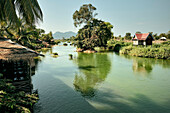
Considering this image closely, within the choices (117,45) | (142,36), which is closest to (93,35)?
(117,45)

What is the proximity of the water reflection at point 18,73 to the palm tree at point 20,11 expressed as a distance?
250 cm

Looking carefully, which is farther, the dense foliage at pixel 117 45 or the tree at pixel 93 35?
the dense foliage at pixel 117 45

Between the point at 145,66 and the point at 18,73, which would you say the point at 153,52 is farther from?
the point at 18,73

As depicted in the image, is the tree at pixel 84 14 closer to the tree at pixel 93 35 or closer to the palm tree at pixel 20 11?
the tree at pixel 93 35

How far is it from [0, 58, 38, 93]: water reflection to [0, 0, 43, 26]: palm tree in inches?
98.5

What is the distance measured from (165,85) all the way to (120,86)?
13.8 feet

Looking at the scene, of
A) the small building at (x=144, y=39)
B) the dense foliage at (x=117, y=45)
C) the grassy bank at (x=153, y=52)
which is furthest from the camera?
the dense foliage at (x=117, y=45)

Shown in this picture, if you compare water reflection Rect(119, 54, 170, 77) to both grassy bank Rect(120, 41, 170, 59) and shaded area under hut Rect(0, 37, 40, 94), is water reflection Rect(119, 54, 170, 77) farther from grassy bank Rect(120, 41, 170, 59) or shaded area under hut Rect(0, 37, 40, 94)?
shaded area under hut Rect(0, 37, 40, 94)

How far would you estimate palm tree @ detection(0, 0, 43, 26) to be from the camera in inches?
308

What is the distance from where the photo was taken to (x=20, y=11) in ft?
31.3

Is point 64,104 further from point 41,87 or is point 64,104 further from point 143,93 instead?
point 143,93

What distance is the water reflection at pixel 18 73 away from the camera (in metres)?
7.88

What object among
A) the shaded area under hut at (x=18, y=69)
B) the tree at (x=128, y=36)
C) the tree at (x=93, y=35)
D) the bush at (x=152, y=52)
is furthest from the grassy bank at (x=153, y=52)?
the tree at (x=128, y=36)

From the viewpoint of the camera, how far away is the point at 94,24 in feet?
130
